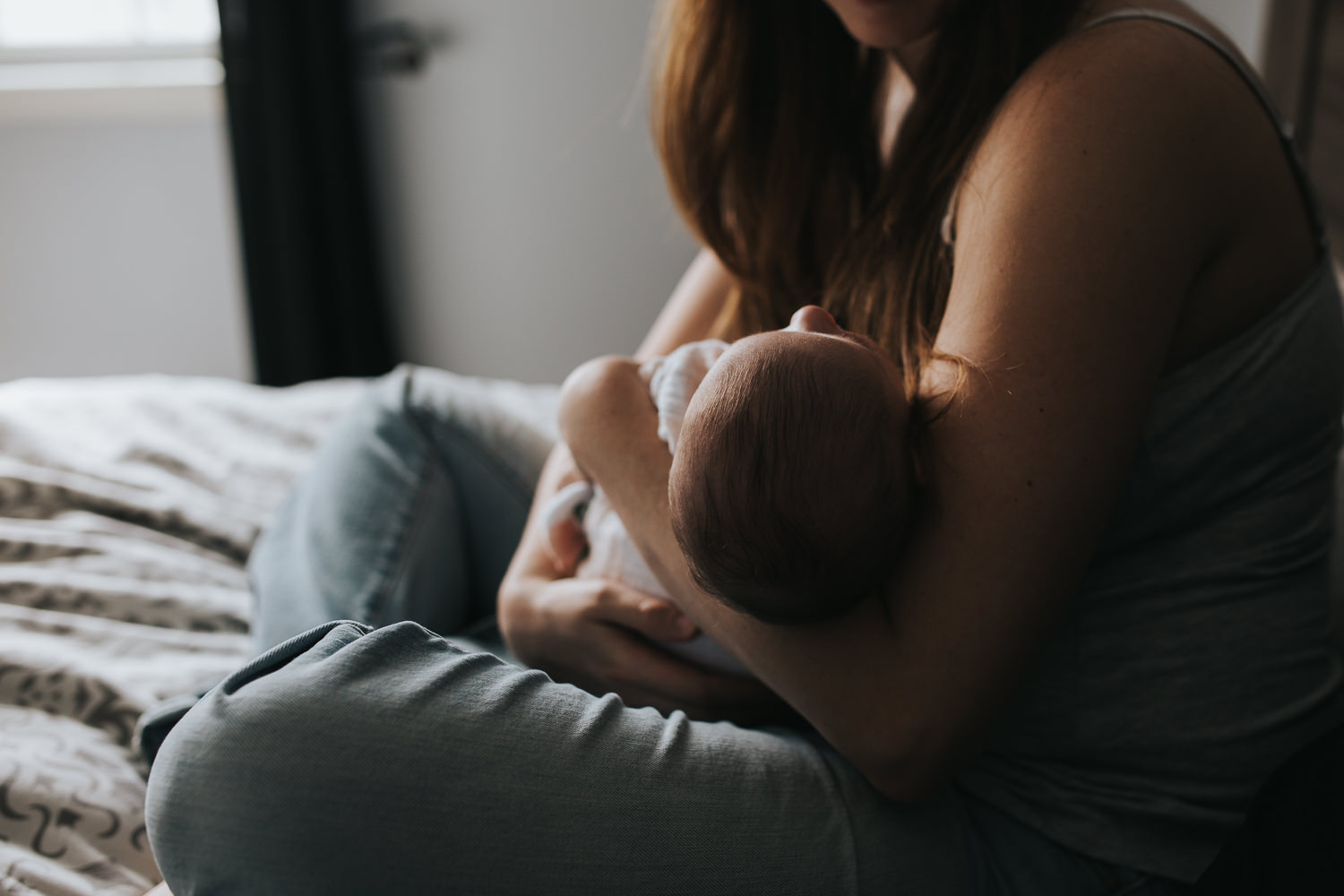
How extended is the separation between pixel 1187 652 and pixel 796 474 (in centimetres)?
34

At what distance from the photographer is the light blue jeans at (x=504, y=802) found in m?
0.58

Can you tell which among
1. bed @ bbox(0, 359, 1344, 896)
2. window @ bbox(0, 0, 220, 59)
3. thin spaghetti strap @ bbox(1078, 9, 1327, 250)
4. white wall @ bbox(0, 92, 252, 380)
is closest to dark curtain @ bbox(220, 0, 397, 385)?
white wall @ bbox(0, 92, 252, 380)

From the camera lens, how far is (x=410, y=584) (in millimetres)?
1065

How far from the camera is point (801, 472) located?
25.1 inches

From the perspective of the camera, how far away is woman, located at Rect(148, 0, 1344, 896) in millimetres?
597

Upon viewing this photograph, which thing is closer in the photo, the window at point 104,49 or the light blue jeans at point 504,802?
the light blue jeans at point 504,802

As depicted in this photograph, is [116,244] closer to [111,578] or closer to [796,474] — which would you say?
[111,578]

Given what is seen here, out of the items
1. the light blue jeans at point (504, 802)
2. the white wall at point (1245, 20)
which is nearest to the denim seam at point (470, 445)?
the light blue jeans at point (504, 802)

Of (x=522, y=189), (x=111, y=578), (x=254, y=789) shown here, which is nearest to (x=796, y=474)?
(x=254, y=789)

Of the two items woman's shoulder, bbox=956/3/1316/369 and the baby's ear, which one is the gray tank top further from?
the baby's ear

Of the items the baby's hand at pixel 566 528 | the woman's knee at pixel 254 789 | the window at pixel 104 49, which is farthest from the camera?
the window at pixel 104 49

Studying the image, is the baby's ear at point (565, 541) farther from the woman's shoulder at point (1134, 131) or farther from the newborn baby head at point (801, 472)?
the woman's shoulder at point (1134, 131)

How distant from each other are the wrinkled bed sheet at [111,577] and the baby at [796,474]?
0.54 meters

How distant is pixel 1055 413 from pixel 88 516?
1.16m
